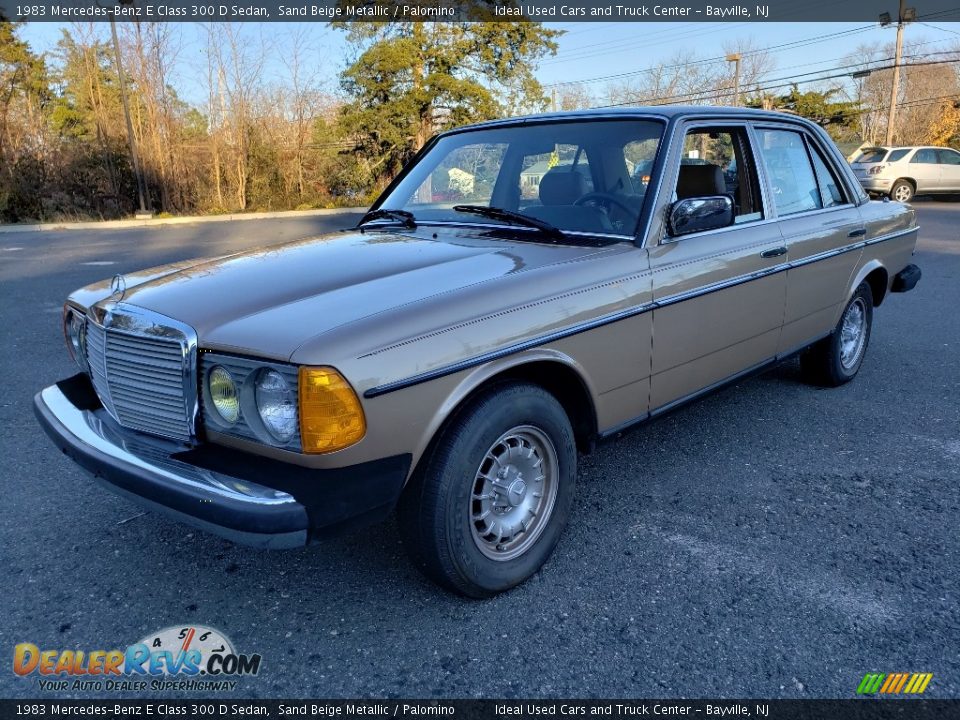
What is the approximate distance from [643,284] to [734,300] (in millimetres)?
774

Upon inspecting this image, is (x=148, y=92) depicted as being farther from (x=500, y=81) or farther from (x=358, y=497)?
(x=358, y=497)

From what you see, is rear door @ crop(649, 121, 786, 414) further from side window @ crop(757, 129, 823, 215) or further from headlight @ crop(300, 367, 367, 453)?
headlight @ crop(300, 367, 367, 453)

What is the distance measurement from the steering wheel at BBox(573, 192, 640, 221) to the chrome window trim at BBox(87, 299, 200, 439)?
184 cm

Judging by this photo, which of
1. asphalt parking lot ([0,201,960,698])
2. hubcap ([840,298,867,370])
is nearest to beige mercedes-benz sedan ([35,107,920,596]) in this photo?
asphalt parking lot ([0,201,960,698])

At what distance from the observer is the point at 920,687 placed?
2168mm

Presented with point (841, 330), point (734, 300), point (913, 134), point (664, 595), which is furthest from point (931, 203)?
point (913, 134)

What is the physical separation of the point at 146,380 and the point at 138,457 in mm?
262

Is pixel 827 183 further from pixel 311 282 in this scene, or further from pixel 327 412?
pixel 327 412

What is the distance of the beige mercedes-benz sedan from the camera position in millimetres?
2178

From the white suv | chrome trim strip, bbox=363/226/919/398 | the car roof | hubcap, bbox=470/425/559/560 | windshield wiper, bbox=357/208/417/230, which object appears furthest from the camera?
the white suv

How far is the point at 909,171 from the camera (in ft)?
66.2

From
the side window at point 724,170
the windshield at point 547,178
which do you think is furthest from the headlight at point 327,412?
the side window at point 724,170

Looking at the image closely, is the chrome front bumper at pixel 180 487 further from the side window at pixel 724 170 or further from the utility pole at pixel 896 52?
the utility pole at pixel 896 52

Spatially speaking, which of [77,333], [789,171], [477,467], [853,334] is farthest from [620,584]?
[853,334]
